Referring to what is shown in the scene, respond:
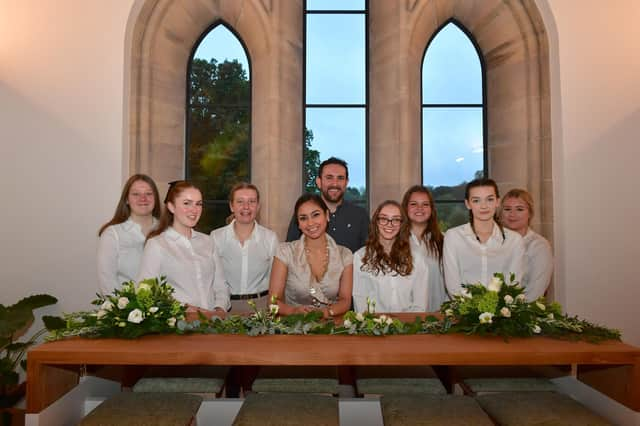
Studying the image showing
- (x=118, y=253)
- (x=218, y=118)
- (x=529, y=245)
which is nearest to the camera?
(x=118, y=253)

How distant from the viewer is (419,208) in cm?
346

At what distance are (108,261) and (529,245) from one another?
3.14 m

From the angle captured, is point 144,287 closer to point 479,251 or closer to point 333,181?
point 333,181

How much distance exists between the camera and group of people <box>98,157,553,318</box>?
2.93m

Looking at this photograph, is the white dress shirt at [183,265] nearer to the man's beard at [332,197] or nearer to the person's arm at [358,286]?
the person's arm at [358,286]

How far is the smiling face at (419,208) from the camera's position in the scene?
346cm

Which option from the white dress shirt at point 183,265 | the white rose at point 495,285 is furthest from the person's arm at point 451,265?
the white dress shirt at point 183,265

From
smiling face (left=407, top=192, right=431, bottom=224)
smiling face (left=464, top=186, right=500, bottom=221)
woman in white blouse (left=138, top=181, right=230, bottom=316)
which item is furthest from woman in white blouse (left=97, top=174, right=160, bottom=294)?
smiling face (left=464, top=186, right=500, bottom=221)

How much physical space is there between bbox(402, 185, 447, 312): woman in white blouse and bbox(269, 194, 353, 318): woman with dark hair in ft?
2.19

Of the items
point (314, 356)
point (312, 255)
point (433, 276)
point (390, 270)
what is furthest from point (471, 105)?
point (314, 356)

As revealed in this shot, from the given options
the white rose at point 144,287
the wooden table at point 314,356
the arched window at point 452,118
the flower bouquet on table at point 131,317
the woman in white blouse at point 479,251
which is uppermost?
the arched window at point 452,118

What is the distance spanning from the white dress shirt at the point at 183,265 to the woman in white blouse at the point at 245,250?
18.9 inches

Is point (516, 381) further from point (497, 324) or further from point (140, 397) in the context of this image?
point (140, 397)

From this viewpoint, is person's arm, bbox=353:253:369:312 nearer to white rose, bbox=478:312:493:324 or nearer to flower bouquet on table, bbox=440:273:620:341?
flower bouquet on table, bbox=440:273:620:341
